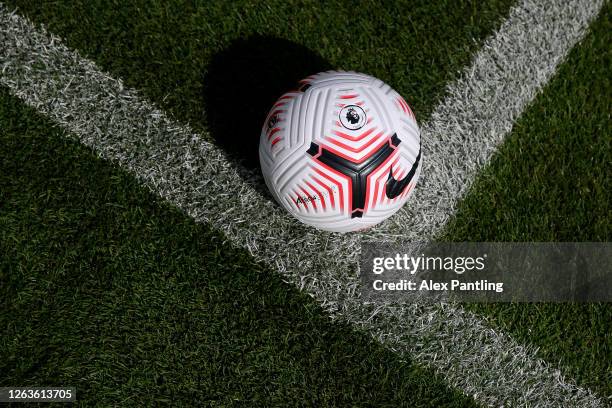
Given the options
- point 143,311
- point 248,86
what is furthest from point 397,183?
point 143,311

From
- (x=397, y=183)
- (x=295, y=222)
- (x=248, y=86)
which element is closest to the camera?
(x=397, y=183)

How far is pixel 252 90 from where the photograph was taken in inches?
154

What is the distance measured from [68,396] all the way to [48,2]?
2597mm

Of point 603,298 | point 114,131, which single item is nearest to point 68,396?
point 114,131

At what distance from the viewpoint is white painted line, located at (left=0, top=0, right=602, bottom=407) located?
12.1 feet

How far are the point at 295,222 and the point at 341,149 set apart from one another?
96cm

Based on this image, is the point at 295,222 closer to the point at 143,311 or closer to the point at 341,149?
the point at 341,149

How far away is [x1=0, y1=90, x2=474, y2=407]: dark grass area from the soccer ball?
2.78 feet

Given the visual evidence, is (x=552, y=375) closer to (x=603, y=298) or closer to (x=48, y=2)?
(x=603, y=298)

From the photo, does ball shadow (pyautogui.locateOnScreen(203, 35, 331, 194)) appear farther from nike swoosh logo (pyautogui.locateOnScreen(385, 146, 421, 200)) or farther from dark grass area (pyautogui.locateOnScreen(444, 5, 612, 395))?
dark grass area (pyautogui.locateOnScreen(444, 5, 612, 395))

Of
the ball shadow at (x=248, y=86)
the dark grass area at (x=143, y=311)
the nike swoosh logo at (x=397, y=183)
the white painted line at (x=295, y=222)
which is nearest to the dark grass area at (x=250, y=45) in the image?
the ball shadow at (x=248, y=86)

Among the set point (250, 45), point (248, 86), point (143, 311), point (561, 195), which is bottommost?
point (143, 311)

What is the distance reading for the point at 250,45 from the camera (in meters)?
3.98

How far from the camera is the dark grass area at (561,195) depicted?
3.76 m
